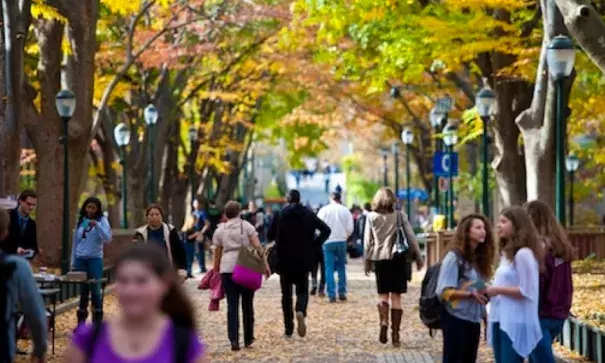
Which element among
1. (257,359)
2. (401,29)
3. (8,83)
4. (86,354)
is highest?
(401,29)

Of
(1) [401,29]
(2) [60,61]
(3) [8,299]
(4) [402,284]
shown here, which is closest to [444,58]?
(1) [401,29]

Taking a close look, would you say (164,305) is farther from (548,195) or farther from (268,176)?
(268,176)

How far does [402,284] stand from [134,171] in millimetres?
20294

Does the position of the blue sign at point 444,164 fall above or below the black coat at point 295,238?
above

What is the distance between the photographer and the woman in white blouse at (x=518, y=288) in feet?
30.0

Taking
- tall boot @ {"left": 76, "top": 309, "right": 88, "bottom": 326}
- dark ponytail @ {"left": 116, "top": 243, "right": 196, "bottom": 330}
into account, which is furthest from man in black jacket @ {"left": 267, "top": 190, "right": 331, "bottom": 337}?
dark ponytail @ {"left": 116, "top": 243, "right": 196, "bottom": 330}

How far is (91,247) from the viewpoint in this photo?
1620 cm

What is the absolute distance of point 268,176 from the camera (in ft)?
461

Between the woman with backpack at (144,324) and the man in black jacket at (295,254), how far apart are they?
11342 mm

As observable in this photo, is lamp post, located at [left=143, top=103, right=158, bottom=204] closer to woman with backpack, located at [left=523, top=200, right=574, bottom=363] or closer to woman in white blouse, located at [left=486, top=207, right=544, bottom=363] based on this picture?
woman with backpack, located at [left=523, top=200, right=574, bottom=363]

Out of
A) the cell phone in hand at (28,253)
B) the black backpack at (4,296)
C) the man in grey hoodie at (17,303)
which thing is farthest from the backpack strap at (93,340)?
the cell phone in hand at (28,253)

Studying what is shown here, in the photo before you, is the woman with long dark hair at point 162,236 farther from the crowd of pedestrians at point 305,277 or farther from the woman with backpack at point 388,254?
the woman with backpack at point 388,254

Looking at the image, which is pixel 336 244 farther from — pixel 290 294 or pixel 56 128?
pixel 290 294

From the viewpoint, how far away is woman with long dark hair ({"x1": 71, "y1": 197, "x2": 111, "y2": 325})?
1601 centimetres
